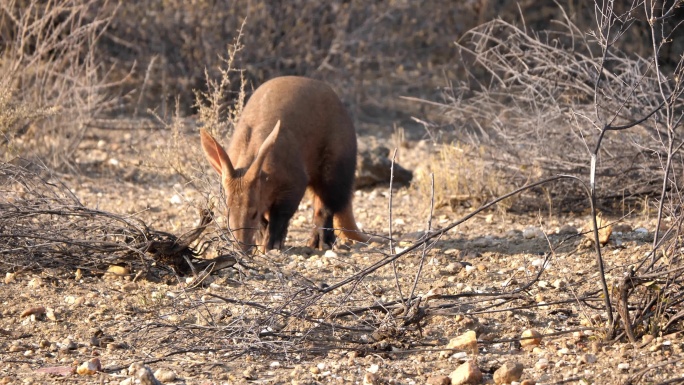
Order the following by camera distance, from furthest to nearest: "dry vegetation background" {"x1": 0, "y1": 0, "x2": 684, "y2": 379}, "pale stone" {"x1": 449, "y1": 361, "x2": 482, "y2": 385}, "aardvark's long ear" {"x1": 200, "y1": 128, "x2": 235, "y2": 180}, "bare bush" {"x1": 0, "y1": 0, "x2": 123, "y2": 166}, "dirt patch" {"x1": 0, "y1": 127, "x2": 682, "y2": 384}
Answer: "bare bush" {"x1": 0, "y1": 0, "x2": 123, "y2": 166}
"aardvark's long ear" {"x1": 200, "y1": 128, "x2": 235, "y2": 180}
"dry vegetation background" {"x1": 0, "y1": 0, "x2": 684, "y2": 379}
"dirt patch" {"x1": 0, "y1": 127, "x2": 682, "y2": 384}
"pale stone" {"x1": 449, "y1": 361, "x2": 482, "y2": 385}

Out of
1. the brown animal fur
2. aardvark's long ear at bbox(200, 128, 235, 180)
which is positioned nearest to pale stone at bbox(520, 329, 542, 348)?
the brown animal fur

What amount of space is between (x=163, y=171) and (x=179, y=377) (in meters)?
4.57

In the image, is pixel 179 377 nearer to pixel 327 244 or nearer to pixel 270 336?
pixel 270 336

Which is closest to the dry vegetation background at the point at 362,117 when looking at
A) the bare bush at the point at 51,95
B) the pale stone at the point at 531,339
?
the bare bush at the point at 51,95

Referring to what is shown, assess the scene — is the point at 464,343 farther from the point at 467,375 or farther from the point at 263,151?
the point at 263,151

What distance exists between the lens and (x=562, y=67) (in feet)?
23.1

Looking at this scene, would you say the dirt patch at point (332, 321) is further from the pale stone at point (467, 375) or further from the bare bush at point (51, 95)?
the bare bush at point (51, 95)

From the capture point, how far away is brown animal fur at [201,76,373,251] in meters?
6.32

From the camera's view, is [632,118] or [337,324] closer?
[337,324]

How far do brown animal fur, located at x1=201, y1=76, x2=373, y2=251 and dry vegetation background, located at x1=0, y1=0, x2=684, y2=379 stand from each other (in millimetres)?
265

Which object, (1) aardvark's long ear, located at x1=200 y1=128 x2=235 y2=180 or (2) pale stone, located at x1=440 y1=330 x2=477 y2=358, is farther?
(1) aardvark's long ear, located at x1=200 y1=128 x2=235 y2=180

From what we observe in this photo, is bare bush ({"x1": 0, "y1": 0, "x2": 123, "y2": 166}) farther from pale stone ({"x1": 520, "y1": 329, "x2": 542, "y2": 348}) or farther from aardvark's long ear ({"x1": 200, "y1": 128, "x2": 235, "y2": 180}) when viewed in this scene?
pale stone ({"x1": 520, "y1": 329, "x2": 542, "y2": 348})

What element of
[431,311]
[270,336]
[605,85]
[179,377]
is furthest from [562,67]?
[179,377]

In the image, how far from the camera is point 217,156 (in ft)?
20.9
